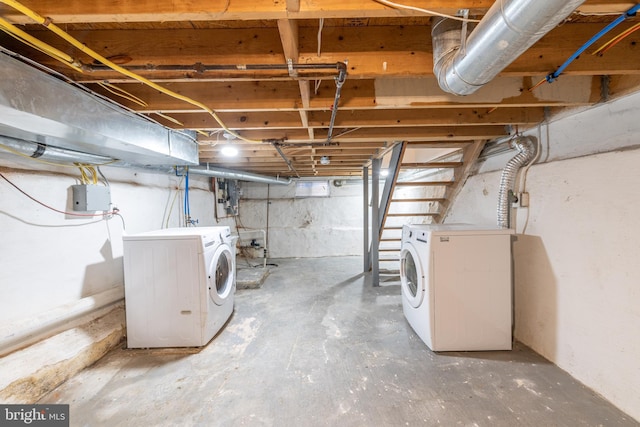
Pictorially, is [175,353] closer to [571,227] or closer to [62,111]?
[62,111]

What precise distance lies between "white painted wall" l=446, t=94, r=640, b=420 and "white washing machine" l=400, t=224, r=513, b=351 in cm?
23

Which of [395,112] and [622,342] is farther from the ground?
[395,112]

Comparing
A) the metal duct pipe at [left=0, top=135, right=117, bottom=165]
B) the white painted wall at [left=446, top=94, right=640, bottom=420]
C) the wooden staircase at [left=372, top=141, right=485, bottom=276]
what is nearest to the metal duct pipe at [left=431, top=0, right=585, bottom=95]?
the white painted wall at [left=446, top=94, right=640, bottom=420]

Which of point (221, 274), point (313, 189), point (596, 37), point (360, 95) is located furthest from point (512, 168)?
point (313, 189)

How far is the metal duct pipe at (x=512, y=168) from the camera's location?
6.39 ft

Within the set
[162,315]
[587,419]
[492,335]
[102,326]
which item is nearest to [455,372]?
[492,335]

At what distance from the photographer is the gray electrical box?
1959 mm

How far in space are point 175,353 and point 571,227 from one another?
2.99 m

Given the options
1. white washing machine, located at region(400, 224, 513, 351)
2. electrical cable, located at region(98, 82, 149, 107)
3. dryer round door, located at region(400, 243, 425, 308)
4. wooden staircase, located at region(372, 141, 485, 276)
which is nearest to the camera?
electrical cable, located at region(98, 82, 149, 107)

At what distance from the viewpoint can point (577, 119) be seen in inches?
65.1

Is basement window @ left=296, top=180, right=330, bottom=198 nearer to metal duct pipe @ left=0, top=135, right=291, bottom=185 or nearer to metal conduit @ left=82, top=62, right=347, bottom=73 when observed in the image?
metal duct pipe @ left=0, top=135, right=291, bottom=185

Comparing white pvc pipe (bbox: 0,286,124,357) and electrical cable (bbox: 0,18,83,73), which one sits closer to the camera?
Result: electrical cable (bbox: 0,18,83,73)
